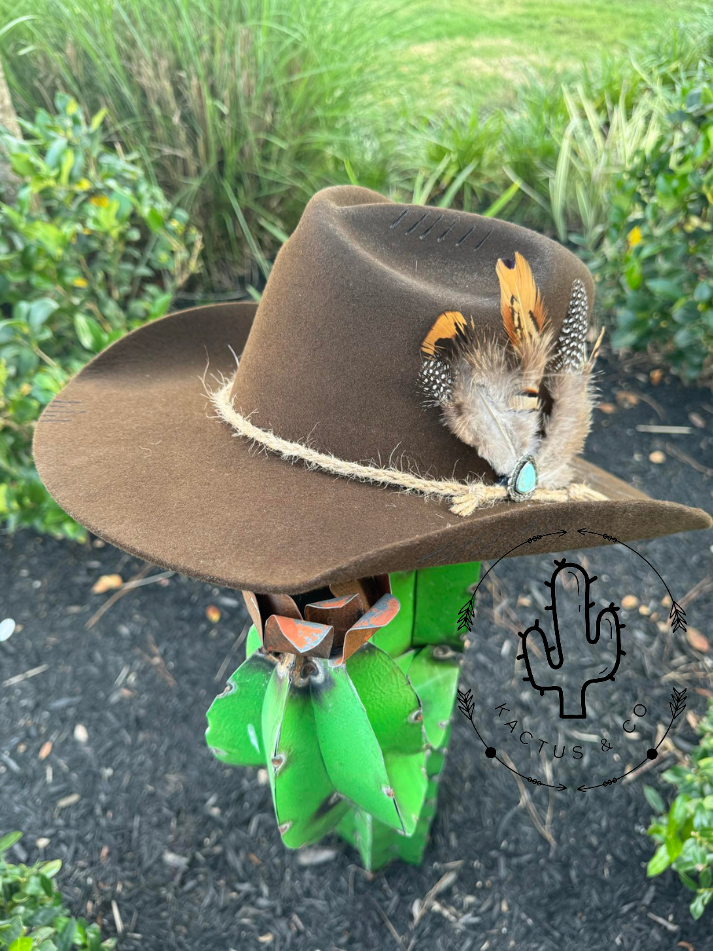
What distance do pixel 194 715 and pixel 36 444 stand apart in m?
0.95

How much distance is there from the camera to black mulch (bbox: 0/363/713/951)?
4.68 ft

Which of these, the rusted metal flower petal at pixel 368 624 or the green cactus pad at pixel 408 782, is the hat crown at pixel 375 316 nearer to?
the rusted metal flower petal at pixel 368 624

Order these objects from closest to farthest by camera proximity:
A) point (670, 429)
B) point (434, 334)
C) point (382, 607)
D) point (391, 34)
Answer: point (434, 334)
point (382, 607)
point (670, 429)
point (391, 34)

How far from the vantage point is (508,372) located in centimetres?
103

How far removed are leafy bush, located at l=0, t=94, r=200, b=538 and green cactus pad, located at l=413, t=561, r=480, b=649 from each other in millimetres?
1116

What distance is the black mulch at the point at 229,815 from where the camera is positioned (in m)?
1.43

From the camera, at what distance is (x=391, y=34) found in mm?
3471

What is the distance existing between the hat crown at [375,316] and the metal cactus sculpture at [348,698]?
264 mm

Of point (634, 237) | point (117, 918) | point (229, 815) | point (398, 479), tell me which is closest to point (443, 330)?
point (398, 479)

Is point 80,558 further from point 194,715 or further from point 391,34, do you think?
point 391,34

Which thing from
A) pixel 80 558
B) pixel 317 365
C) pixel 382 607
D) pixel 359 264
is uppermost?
pixel 359 264

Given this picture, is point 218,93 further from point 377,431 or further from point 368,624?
point 368,624

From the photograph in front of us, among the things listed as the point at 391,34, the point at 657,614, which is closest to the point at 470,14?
the point at 391,34

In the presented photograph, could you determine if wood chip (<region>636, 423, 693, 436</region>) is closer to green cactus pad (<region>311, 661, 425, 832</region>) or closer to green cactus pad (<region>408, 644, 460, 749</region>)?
green cactus pad (<region>408, 644, 460, 749</region>)
